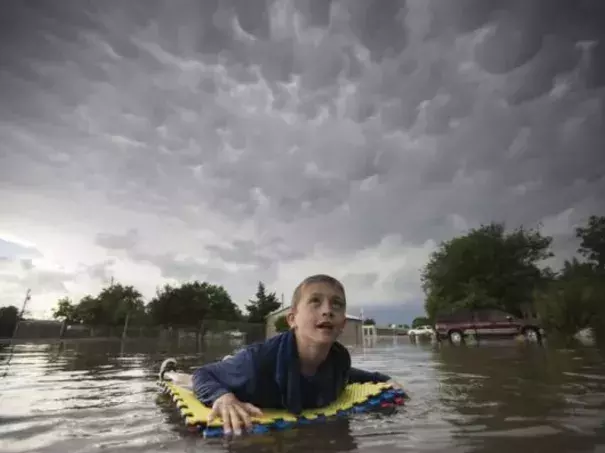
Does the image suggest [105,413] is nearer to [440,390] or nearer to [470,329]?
[440,390]

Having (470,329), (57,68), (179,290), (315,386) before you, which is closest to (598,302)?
(470,329)

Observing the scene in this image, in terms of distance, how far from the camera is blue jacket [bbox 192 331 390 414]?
2.59m

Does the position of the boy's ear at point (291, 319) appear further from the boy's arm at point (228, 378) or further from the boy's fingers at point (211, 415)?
the boy's fingers at point (211, 415)

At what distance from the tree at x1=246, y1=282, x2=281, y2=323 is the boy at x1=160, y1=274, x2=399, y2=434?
54106 millimetres

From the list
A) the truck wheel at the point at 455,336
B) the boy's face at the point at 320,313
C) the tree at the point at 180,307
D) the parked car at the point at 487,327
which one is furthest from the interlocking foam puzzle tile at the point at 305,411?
the tree at the point at 180,307

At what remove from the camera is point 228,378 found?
269 cm

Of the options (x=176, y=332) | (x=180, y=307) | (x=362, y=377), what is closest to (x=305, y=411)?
(x=362, y=377)

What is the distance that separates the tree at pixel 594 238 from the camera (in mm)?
32312

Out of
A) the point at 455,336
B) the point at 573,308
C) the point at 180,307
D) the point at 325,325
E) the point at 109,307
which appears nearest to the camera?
the point at 325,325

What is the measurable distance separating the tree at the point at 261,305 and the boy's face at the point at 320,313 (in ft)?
178

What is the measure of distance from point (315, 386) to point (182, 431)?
89 centimetres

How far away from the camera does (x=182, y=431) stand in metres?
2.32

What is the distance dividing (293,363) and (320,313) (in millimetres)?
350

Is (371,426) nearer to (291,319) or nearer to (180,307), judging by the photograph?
(291,319)
